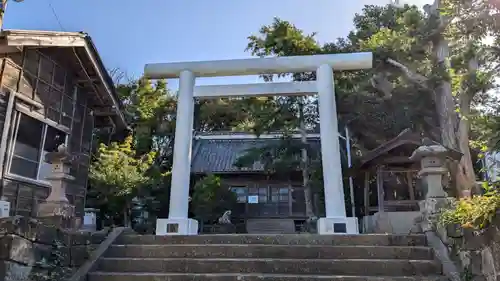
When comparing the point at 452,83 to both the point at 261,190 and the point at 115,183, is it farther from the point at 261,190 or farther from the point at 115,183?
the point at 261,190

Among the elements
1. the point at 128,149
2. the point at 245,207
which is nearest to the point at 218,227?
the point at 245,207

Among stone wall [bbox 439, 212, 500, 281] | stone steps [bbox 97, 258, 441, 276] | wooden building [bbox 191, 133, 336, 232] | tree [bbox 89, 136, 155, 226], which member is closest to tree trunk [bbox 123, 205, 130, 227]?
tree [bbox 89, 136, 155, 226]

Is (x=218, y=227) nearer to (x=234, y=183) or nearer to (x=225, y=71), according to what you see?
(x=234, y=183)

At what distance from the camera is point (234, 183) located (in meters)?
16.2

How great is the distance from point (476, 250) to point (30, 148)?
27.1 feet

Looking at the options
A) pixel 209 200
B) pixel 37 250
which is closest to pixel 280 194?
pixel 209 200

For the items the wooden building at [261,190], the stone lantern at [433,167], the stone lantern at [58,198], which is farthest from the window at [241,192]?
the stone lantern at [433,167]

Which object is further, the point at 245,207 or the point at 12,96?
the point at 245,207

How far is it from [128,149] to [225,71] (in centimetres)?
780

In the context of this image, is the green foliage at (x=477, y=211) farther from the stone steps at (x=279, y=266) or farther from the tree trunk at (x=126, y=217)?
the tree trunk at (x=126, y=217)

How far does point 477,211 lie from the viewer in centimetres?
401

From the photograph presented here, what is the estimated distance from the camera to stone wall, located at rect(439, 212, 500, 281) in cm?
380

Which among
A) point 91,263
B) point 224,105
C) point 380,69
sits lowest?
point 91,263

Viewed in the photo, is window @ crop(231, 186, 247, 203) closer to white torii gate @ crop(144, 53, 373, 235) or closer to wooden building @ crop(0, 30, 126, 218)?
wooden building @ crop(0, 30, 126, 218)
